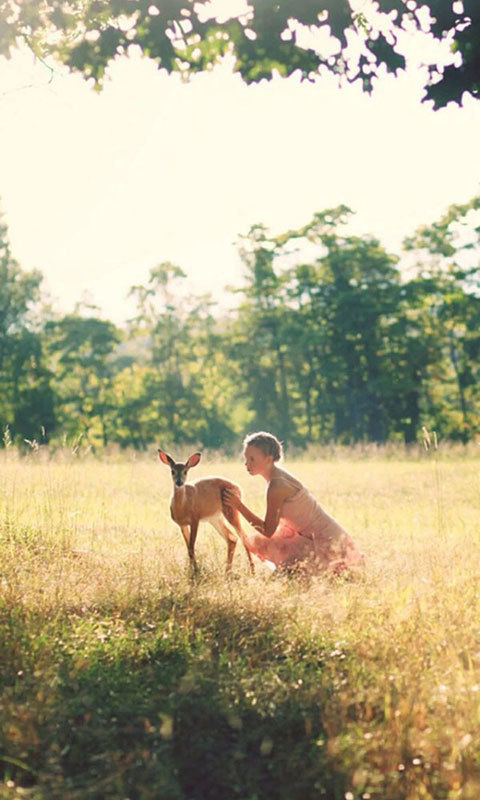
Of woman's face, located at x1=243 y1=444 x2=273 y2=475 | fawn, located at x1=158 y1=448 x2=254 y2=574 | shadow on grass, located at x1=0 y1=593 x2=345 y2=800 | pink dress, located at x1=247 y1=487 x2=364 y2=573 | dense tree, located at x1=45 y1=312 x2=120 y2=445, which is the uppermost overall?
dense tree, located at x1=45 y1=312 x2=120 y2=445

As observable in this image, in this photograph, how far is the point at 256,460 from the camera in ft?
28.1

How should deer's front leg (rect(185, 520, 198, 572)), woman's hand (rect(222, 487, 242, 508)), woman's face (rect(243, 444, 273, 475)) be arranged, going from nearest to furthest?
deer's front leg (rect(185, 520, 198, 572))
woman's hand (rect(222, 487, 242, 508))
woman's face (rect(243, 444, 273, 475))

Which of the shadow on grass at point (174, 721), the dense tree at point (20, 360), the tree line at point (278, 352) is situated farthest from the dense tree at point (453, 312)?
the shadow on grass at point (174, 721)

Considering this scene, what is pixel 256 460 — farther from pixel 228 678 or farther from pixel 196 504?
pixel 228 678

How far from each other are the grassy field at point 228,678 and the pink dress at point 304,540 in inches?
10.4

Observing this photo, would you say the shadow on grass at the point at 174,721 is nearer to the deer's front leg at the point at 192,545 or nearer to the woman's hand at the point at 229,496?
the deer's front leg at the point at 192,545

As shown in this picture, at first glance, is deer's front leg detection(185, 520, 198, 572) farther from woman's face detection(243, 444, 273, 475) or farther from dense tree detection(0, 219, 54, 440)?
dense tree detection(0, 219, 54, 440)

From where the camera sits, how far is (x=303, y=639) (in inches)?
241

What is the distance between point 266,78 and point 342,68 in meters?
0.71

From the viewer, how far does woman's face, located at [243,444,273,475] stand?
27.9 feet

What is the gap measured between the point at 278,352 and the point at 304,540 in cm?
3601

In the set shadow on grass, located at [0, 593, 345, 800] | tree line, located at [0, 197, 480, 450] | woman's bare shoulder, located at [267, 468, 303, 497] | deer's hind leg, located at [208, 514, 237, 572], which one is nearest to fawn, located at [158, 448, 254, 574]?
deer's hind leg, located at [208, 514, 237, 572]

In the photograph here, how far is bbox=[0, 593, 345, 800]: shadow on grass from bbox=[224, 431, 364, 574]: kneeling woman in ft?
8.28

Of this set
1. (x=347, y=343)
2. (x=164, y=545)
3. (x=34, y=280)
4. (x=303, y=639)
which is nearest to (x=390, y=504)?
(x=164, y=545)
